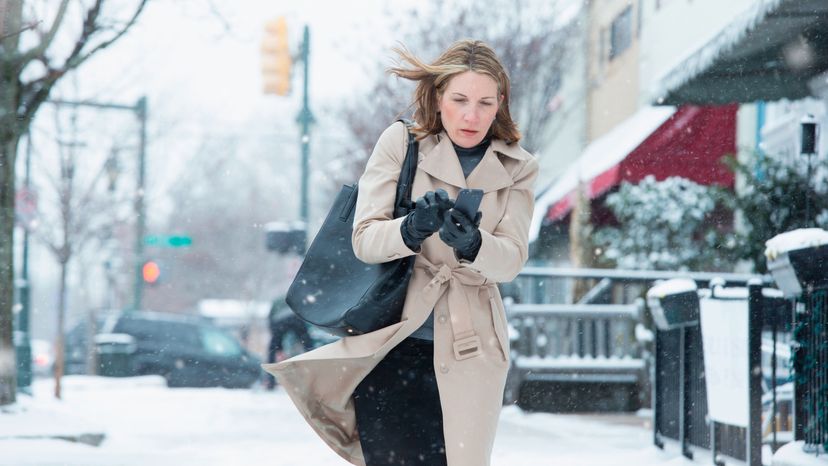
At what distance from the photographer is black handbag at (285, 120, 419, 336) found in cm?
318

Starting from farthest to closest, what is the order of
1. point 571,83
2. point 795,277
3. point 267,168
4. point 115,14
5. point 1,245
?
point 267,168
point 571,83
point 115,14
point 1,245
point 795,277

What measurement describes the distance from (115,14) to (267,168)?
174ft

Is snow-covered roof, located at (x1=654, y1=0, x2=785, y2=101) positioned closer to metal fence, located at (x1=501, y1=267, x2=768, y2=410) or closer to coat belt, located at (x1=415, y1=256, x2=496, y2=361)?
metal fence, located at (x1=501, y1=267, x2=768, y2=410)

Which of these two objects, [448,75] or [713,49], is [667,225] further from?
[448,75]

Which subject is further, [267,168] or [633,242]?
[267,168]

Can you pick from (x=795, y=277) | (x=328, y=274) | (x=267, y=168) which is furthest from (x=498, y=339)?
(x=267, y=168)

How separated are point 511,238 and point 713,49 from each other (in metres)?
6.76

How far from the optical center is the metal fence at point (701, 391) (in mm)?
6500

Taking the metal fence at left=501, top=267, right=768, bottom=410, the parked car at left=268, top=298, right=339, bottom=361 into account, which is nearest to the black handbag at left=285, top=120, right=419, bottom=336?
the metal fence at left=501, top=267, right=768, bottom=410

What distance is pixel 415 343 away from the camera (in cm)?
328

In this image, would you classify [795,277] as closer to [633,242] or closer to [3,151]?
[3,151]

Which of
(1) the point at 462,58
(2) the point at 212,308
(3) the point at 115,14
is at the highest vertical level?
(3) the point at 115,14

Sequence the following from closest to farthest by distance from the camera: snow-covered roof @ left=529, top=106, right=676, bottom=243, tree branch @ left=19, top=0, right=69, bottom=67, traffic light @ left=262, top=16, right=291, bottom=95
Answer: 1. tree branch @ left=19, top=0, right=69, bottom=67
2. traffic light @ left=262, top=16, right=291, bottom=95
3. snow-covered roof @ left=529, top=106, right=676, bottom=243

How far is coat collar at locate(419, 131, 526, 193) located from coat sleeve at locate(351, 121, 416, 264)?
0.09 meters
